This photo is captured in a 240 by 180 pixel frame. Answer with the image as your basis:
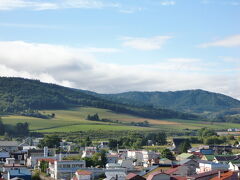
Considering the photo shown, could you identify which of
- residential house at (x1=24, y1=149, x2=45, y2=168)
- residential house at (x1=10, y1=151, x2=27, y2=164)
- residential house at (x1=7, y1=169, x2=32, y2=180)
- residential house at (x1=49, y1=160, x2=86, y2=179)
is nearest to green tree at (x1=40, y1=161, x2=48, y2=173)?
residential house at (x1=49, y1=160, x2=86, y2=179)

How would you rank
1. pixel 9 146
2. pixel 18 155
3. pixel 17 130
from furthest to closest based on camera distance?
pixel 17 130 → pixel 9 146 → pixel 18 155

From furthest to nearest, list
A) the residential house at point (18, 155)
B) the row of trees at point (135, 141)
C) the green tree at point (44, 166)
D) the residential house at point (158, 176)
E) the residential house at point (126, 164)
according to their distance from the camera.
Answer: the row of trees at point (135, 141) → the residential house at point (18, 155) → the residential house at point (126, 164) → the green tree at point (44, 166) → the residential house at point (158, 176)

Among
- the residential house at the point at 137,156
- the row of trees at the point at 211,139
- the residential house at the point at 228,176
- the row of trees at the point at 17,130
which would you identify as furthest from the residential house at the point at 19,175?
the row of trees at the point at 17,130

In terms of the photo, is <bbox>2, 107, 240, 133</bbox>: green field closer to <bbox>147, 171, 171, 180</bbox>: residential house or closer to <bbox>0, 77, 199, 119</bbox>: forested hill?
<bbox>0, 77, 199, 119</bbox>: forested hill

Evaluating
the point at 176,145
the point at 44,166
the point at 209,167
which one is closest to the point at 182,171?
the point at 209,167

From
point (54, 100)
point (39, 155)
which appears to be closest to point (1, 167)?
point (39, 155)

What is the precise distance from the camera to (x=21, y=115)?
145 meters

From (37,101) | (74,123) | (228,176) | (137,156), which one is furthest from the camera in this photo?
(37,101)

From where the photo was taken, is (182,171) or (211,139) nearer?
(182,171)

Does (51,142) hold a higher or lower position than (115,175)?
higher

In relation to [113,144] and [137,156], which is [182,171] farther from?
[113,144]

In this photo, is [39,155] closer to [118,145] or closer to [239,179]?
[118,145]

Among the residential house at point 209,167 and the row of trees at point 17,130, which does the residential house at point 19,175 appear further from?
the row of trees at point 17,130

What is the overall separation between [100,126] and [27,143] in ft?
129
